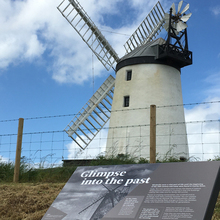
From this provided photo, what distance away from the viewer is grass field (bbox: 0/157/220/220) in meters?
6.28

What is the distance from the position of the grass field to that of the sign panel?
1389 millimetres

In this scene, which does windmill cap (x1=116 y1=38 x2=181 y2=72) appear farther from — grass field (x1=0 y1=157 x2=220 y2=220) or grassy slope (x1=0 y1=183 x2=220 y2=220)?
grassy slope (x1=0 y1=183 x2=220 y2=220)

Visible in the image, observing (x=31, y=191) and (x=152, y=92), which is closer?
(x=31, y=191)

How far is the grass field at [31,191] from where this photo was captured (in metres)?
6.28

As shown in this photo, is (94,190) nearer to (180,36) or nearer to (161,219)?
(161,219)

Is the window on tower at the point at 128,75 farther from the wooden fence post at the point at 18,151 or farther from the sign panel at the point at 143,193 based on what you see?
the sign panel at the point at 143,193

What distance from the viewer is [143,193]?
441 cm

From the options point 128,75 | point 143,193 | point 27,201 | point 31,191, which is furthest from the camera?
point 128,75

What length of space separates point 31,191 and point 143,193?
3916mm

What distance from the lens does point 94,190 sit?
4.86 metres

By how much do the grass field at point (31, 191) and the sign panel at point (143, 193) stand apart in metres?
1.39

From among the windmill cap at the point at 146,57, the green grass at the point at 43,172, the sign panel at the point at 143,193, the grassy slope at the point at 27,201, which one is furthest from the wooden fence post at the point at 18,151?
the windmill cap at the point at 146,57

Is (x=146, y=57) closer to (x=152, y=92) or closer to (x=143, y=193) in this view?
(x=152, y=92)

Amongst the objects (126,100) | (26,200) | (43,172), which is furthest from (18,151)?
(126,100)
